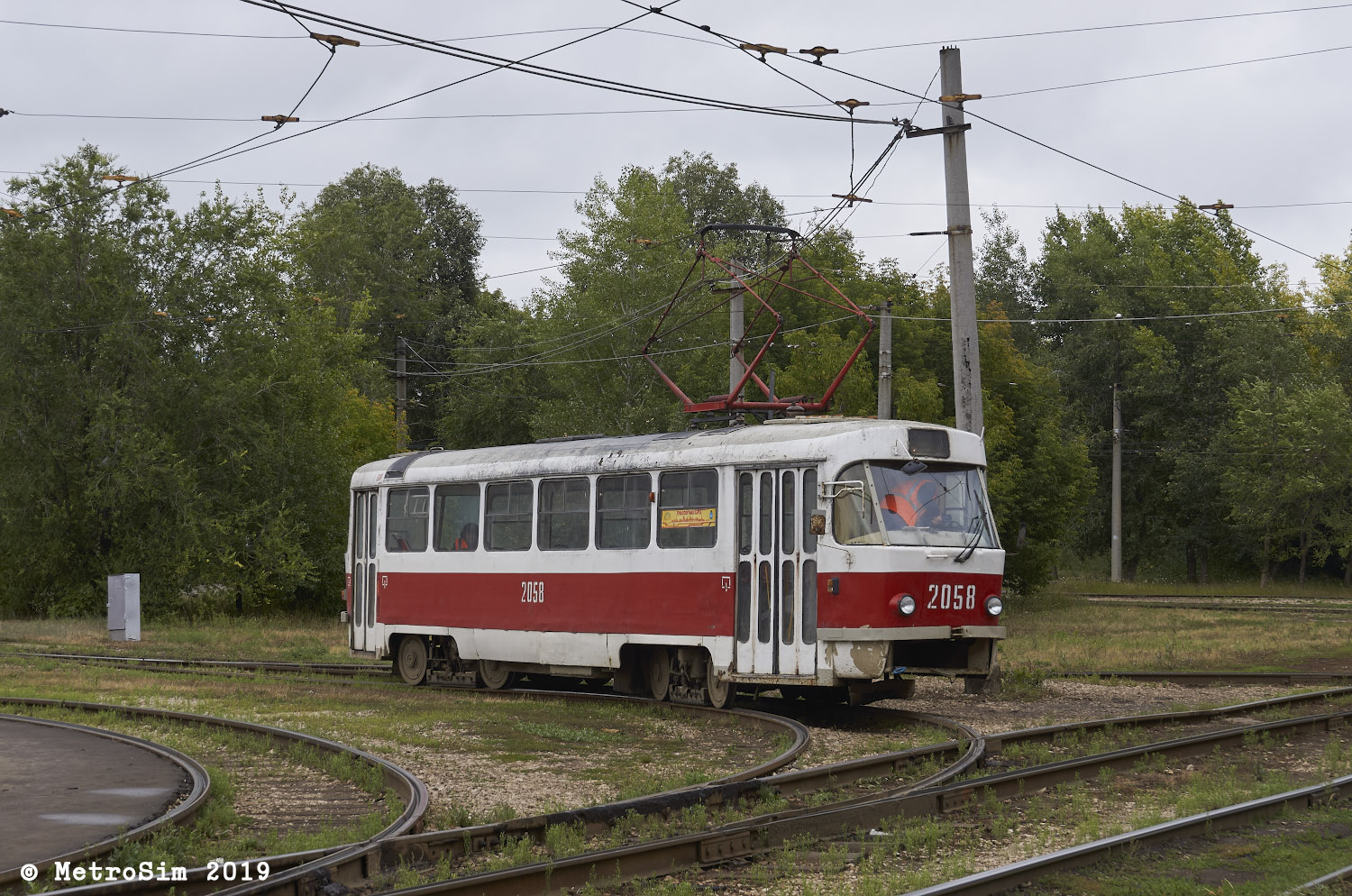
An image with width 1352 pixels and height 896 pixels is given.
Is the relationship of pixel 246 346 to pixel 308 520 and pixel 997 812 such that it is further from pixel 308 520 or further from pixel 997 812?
pixel 997 812

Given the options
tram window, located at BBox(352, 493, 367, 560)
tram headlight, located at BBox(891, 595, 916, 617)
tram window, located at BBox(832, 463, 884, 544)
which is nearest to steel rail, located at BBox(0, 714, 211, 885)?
tram window, located at BBox(832, 463, 884, 544)

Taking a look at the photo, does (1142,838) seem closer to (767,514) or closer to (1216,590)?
(767,514)

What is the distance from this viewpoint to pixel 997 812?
9.26 meters

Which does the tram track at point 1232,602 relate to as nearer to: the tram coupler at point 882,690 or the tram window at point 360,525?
the tram coupler at point 882,690

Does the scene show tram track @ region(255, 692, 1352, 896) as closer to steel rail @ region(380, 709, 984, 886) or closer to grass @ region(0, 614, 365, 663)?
steel rail @ region(380, 709, 984, 886)

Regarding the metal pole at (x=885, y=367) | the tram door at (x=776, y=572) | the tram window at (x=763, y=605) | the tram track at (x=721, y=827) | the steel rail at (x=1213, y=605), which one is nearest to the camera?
the tram track at (x=721, y=827)

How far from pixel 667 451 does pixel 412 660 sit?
5.78 metres

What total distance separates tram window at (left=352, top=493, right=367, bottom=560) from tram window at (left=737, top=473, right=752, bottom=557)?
721cm

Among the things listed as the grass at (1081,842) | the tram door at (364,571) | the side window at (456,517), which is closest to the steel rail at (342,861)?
the grass at (1081,842)

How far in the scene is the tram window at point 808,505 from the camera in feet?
45.9

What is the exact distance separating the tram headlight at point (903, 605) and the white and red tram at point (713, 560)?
0.02 m

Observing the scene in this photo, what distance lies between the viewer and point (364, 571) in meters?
20.0

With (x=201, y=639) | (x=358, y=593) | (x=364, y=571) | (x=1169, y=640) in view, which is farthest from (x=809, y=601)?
(x=201, y=639)

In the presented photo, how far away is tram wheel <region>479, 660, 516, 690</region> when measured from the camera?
1809 cm
